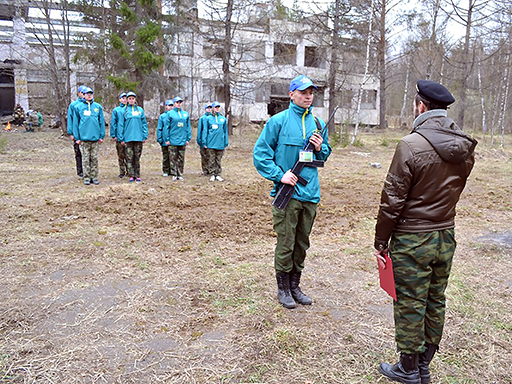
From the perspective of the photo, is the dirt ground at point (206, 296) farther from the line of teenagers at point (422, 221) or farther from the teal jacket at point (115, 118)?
the teal jacket at point (115, 118)

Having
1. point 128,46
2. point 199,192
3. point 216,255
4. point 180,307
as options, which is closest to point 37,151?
point 128,46

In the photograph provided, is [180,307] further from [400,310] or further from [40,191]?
[40,191]

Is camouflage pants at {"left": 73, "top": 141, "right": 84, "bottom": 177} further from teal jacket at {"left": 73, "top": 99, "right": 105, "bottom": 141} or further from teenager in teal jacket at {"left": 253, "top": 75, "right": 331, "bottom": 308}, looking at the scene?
teenager in teal jacket at {"left": 253, "top": 75, "right": 331, "bottom": 308}

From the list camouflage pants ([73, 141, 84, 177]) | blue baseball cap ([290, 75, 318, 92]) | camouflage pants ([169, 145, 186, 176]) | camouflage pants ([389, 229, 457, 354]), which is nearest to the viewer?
camouflage pants ([389, 229, 457, 354])

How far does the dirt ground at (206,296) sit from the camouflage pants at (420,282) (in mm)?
448

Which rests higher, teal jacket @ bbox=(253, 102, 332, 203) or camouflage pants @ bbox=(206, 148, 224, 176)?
teal jacket @ bbox=(253, 102, 332, 203)

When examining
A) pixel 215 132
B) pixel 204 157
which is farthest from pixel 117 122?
pixel 204 157

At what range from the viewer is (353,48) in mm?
24797

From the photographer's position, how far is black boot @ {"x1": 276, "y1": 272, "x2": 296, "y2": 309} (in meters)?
4.14

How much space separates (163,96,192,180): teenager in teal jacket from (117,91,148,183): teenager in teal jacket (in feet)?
2.23

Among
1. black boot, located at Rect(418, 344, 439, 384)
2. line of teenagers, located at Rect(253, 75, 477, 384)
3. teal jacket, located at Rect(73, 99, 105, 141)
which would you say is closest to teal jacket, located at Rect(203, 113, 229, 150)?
teal jacket, located at Rect(73, 99, 105, 141)

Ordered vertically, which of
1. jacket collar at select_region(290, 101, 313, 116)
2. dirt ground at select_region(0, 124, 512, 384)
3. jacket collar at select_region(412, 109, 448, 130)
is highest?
jacket collar at select_region(290, 101, 313, 116)

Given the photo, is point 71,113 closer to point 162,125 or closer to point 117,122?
point 117,122

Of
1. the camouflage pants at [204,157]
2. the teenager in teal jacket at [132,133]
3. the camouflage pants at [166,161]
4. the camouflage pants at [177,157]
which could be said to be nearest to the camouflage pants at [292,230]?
the teenager in teal jacket at [132,133]
